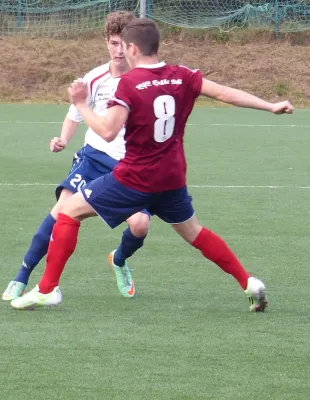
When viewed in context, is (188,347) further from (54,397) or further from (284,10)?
(284,10)

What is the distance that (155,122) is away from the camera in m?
5.18

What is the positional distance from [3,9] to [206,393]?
21330mm

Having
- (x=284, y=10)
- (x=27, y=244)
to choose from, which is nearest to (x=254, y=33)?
(x=284, y=10)

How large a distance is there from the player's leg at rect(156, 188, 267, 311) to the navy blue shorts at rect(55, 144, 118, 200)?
1.98ft

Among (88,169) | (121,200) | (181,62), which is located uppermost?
(121,200)

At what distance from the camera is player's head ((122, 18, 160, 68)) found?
5.11 m

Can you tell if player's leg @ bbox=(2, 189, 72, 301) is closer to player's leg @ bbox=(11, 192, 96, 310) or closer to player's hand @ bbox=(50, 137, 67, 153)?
player's hand @ bbox=(50, 137, 67, 153)

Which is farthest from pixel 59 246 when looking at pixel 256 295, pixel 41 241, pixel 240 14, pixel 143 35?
pixel 240 14

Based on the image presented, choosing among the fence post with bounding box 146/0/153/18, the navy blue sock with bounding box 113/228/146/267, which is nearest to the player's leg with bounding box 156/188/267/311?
the navy blue sock with bounding box 113/228/146/267

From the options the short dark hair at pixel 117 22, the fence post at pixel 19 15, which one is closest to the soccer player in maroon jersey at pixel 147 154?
the short dark hair at pixel 117 22

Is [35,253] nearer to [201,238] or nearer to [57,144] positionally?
[57,144]

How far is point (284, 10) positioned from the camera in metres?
25.0

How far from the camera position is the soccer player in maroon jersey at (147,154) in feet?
16.8

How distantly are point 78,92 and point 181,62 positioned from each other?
63.6 feet
